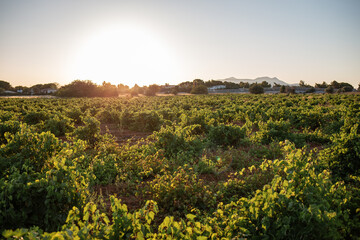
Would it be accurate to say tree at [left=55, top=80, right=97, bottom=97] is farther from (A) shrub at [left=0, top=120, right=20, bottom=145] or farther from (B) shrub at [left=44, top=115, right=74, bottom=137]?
(A) shrub at [left=0, top=120, right=20, bottom=145]

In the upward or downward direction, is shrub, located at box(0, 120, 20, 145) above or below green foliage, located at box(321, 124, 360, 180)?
above

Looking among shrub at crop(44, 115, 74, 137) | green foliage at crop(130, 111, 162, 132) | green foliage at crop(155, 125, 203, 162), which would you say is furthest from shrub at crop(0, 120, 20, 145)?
green foliage at crop(130, 111, 162, 132)

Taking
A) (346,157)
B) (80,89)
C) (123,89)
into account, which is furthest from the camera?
(123,89)

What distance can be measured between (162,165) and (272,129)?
5113mm

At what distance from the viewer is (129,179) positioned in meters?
5.43

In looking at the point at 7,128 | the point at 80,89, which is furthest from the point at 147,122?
the point at 80,89

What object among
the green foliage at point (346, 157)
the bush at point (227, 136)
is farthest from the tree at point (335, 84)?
the green foliage at point (346, 157)

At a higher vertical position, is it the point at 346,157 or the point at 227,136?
the point at 346,157

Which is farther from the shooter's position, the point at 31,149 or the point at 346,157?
the point at 346,157

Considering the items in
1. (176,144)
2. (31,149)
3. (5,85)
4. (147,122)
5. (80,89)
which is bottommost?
(176,144)

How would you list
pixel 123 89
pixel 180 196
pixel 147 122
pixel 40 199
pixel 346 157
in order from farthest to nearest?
pixel 123 89 → pixel 147 122 → pixel 346 157 → pixel 180 196 → pixel 40 199

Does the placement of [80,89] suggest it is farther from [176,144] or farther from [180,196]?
[180,196]

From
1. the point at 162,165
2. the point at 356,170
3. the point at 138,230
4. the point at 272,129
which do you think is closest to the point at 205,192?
the point at 162,165

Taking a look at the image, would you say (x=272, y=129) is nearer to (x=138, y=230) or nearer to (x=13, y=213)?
(x=138, y=230)
